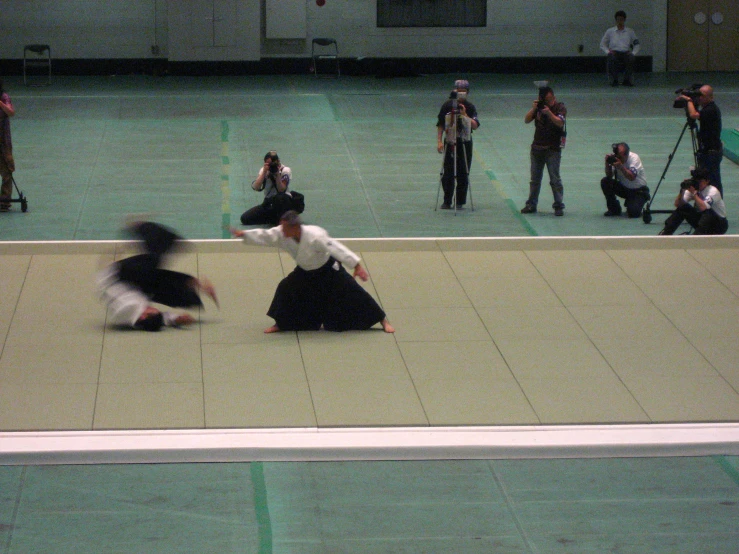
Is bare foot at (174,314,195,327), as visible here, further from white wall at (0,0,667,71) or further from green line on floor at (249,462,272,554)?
white wall at (0,0,667,71)

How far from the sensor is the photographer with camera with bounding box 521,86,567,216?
15.2 meters

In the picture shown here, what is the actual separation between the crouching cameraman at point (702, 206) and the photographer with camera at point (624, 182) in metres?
1.44

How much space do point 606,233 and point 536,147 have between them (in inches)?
66.3

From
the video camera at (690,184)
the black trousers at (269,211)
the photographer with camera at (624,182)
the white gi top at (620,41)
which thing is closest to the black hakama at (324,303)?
the black trousers at (269,211)

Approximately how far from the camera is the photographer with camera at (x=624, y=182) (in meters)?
15.3

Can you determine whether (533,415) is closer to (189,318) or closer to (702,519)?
(702,519)

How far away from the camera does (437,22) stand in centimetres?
2855

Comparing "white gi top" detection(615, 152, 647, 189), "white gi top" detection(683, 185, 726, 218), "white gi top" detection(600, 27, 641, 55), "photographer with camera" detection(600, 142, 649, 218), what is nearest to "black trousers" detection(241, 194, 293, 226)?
"photographer with camera" detection(600, 142, 649, 218)

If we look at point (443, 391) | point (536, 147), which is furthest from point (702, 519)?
point (536, 147)

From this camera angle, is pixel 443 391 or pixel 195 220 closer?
pixel 443 391

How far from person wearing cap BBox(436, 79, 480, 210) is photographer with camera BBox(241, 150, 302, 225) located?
89.9 inches

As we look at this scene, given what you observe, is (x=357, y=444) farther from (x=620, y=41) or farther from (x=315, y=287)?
(x=620, y=41)

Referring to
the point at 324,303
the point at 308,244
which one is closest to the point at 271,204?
the point at 324,303

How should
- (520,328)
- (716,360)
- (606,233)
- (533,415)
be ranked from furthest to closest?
(606,233) → (520,328) → (716,360) → (533,415)
